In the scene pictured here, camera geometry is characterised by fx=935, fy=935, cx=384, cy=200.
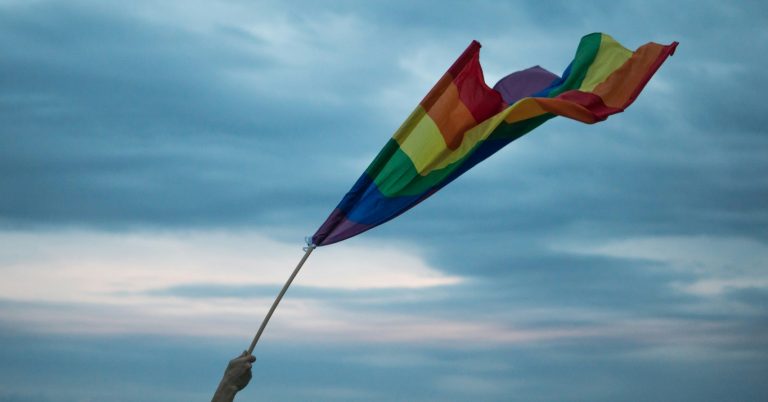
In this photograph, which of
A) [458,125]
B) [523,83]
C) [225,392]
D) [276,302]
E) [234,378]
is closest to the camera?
[225,392]

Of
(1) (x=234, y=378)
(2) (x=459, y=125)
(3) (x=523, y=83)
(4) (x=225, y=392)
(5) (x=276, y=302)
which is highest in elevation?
(3) (x=523, y=83)

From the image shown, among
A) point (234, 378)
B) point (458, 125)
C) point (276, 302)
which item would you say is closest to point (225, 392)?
point (234, 378)

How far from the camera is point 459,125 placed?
1203 cm

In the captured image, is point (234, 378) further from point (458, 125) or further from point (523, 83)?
point (523, 83)

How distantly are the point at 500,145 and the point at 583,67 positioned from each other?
190 centimetres

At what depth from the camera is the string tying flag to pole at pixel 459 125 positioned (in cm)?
1150

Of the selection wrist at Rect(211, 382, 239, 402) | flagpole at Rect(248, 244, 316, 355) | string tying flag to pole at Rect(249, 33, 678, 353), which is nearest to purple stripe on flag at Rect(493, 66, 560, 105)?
string tying flag to pole at Rect(249, 33, 678, 353)

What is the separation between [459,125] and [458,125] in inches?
0.5

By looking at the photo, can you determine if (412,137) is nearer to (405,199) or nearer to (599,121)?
(405,199)

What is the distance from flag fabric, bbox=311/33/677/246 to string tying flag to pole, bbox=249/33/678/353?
1 cm

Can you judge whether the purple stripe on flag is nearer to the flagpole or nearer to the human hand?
the flagpole

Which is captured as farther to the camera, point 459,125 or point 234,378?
point 459,125

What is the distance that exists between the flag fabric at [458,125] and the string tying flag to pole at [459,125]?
1cm

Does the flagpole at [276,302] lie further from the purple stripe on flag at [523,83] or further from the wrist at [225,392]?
the purple stripe on flag at [523,83]
